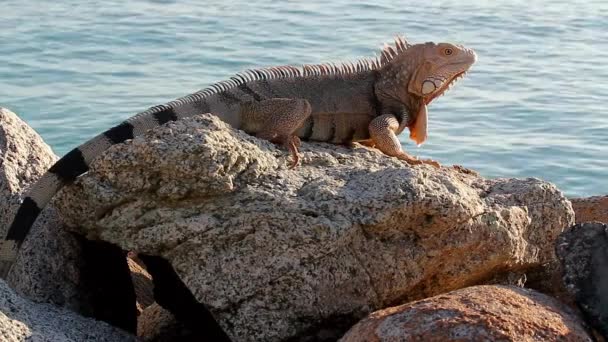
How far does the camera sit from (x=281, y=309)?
470 centimetres

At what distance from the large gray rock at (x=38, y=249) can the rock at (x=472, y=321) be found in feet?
5.00

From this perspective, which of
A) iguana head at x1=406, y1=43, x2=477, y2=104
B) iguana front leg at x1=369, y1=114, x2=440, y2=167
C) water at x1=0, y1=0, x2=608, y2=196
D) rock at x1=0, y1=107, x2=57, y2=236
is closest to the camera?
rock at x1=0, y1=107, x2=57, y2=236

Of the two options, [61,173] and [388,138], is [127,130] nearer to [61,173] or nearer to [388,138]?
[61,173]

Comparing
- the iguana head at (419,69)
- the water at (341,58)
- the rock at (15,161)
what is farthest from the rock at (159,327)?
the water at (341,58)

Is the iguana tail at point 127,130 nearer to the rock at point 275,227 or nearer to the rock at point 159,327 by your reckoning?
the rock at point 275,227

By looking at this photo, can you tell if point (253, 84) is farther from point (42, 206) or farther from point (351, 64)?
point (42, 206)

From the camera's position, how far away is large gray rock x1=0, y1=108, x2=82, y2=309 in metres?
5.19

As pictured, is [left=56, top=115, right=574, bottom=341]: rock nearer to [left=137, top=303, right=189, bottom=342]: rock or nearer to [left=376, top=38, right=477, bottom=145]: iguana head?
[left=137, top=303, right=189, bottom=342]: rock

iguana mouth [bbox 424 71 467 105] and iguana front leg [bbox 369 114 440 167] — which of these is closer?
iguana front leg [bbox 369 114 440 167]

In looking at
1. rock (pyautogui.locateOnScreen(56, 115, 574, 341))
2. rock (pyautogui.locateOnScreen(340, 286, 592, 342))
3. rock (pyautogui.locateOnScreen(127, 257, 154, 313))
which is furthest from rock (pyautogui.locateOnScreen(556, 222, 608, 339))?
rock (pyautogui.locateOnScreen(127, 257, 154, 313))

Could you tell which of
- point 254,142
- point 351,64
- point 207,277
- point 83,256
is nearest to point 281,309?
point 207,277

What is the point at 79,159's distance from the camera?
201 inches

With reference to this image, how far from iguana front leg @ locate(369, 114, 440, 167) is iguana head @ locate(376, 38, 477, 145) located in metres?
0.24

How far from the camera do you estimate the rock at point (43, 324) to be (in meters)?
4.28
